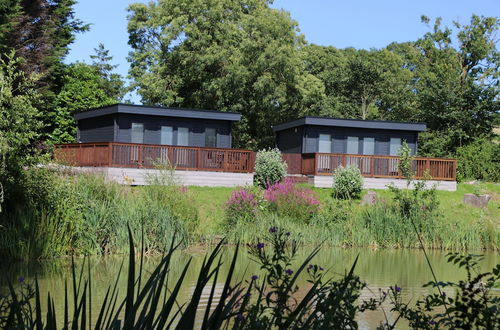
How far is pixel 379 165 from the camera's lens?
2830cm

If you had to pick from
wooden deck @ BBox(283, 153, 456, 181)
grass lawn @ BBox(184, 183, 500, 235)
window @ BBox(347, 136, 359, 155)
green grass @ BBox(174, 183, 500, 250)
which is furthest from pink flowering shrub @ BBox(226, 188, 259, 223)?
window @ BBox(347, 136, 359, 155)

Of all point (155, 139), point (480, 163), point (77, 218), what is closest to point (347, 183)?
point (155, 139)

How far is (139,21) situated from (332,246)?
2815 cm

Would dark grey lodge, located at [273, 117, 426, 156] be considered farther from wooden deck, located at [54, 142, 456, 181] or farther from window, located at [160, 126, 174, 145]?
window, located at [160, 126, 174, 145]

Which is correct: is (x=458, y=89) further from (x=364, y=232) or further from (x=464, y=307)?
(x=464, y=307)

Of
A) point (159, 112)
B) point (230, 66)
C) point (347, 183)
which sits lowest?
point (347, 183)

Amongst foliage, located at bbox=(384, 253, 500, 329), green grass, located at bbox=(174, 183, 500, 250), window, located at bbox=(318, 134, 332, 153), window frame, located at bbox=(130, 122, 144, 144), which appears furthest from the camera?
window, located at bbox=(318, 134, 332, 153)

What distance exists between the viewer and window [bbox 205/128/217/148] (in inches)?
1166

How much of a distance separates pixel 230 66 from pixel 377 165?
1106 cm

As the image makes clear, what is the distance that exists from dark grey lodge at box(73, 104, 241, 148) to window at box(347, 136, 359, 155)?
593 cm

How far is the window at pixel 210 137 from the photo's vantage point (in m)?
29.6

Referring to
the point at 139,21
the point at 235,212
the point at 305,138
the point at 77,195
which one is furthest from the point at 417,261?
the point at 139,21

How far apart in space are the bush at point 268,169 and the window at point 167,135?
4.38 meters

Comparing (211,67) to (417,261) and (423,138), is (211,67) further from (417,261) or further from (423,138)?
(417,261)
